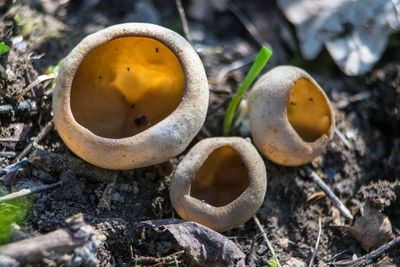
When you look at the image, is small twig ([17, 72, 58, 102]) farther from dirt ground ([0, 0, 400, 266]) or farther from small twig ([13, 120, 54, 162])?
small twig ([13, 120, 54, 162])

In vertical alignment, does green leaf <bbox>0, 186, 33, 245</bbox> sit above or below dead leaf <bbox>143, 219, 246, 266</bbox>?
above

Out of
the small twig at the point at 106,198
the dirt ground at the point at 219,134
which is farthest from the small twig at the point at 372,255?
the small twig at the point at 106,198

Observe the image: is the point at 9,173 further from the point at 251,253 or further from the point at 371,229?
the point at 371,229

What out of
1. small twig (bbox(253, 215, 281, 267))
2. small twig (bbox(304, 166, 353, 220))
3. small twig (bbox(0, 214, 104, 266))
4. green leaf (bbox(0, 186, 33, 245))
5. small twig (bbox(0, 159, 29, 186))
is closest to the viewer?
small twig (bbox(0, 214, 104, 266))

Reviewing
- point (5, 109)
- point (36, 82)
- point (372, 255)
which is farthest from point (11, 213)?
point (372, 255)

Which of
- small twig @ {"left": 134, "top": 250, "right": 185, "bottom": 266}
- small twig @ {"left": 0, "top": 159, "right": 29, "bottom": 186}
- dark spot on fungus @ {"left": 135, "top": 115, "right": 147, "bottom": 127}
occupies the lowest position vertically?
small twig @ {"left": 134, "top": 250, "right": 185, "bottom": 266}

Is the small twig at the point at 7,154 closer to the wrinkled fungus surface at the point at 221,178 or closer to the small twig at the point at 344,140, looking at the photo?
the wrinkled fungus surface at the point at 221,178

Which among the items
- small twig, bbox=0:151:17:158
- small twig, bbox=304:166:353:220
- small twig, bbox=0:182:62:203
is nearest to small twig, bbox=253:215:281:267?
small twig, bbox=304:166:353:220
